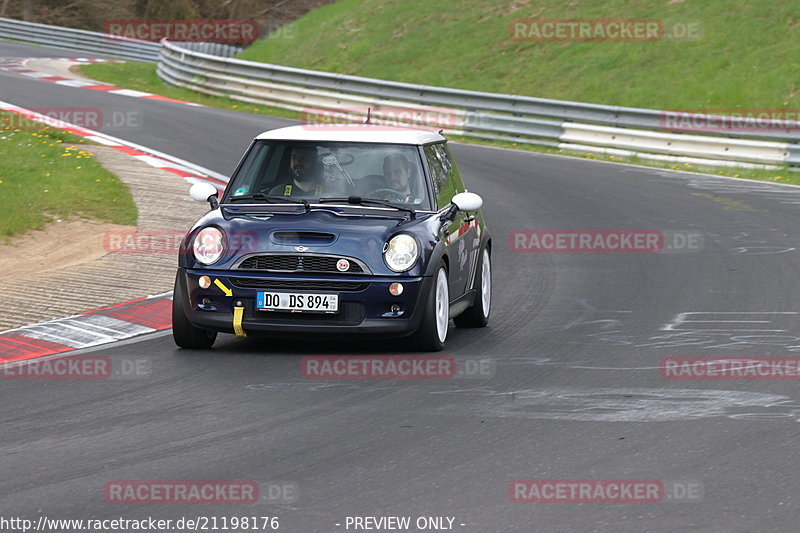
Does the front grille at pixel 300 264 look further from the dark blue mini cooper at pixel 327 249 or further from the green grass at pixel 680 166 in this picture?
the green grass at pixel 680 166

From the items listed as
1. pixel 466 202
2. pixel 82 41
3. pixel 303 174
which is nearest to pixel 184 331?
pixel 303 174

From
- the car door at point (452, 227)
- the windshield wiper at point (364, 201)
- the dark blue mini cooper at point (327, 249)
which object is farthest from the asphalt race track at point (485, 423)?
the windshield wiper at point (364, 201)

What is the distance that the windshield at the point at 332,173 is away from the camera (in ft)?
30.8

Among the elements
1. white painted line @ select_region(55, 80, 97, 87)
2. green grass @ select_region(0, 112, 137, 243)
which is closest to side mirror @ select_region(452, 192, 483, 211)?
green grass @ select_region(0, 112, 137, 243)

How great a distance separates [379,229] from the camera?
8.73 meters

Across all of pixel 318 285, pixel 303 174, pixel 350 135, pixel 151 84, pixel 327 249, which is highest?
pixel 350 135

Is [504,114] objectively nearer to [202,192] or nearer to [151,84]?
[151,84]

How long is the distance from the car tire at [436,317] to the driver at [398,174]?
2.32 feet

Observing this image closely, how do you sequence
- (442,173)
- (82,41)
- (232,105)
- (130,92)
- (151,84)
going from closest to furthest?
(442,173), (232,105), (130,92), (151,84), (82,41)

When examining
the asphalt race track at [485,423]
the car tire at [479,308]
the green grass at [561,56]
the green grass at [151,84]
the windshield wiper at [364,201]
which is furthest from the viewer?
the green grass at [151,84]

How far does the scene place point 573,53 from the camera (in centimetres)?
3047

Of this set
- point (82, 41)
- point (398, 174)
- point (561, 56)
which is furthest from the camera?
point (82, 41)

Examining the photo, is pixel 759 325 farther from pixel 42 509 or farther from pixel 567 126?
pixel 567 126

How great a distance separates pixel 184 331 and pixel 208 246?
2.11 feet
